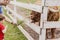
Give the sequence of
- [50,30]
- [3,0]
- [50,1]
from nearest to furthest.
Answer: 1. [3,0]
2. [50,1]
3. [50,30]

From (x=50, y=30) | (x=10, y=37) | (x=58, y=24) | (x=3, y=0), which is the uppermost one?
(x=3, y=0)

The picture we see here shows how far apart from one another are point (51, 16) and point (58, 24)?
0.65m

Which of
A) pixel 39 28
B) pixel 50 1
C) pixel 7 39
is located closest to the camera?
pixel 50 1

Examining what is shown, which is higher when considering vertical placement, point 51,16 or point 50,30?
point 51,16

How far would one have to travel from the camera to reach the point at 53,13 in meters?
4.50

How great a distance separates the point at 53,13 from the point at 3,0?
2.23 metres

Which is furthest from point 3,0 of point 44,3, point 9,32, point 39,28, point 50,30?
point 9,32

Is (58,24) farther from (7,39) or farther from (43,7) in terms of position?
(7,39)

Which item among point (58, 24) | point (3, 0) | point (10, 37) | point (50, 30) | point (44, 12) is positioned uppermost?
point (3, 0)

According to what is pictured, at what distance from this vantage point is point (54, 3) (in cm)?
364

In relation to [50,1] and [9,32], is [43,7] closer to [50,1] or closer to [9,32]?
[50,1]

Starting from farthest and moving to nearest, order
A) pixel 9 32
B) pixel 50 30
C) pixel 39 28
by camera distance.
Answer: pixel 9 32
pixel 50 30
pixel 39 28

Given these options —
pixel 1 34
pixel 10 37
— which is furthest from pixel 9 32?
pixel 1 34

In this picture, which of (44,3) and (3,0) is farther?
(44,3)
